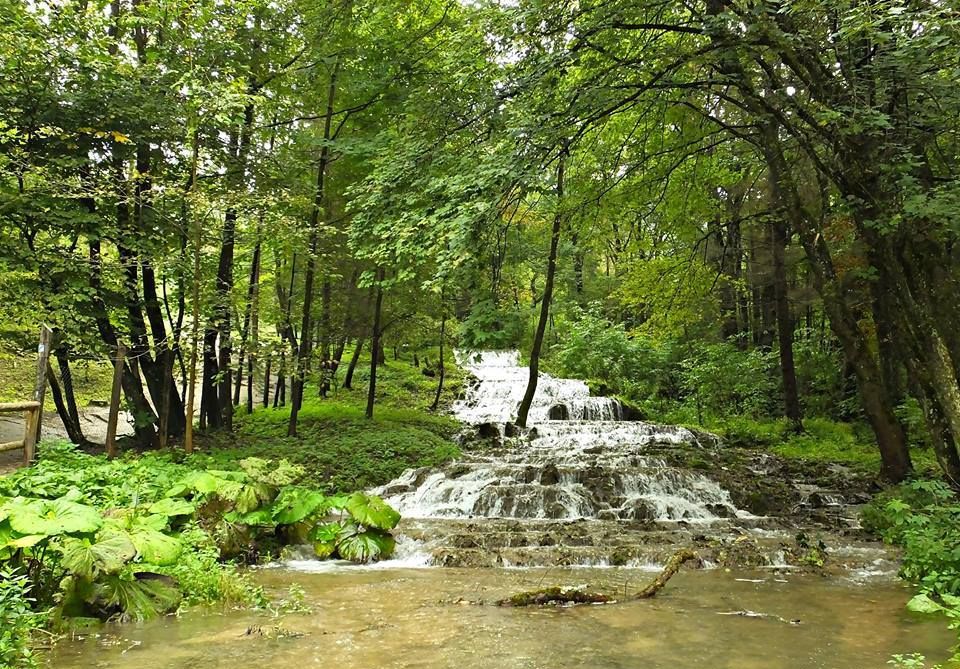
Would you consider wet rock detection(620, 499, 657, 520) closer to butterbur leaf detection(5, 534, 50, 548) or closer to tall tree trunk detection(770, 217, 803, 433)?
butterbur leaf detection(5, 534, 50, 548)

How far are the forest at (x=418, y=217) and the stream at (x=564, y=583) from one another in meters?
0.51

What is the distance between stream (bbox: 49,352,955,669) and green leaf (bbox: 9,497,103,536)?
0.72 meters

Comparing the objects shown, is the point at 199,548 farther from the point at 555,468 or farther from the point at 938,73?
the point at 938,73

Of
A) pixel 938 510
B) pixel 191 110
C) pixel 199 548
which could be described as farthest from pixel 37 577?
pixel 938 510

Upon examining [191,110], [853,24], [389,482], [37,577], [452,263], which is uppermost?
[191,110]

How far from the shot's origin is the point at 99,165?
37.5 ft

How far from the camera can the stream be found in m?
3.84

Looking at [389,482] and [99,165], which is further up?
[99,165]

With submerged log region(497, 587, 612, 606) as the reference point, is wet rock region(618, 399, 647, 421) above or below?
above

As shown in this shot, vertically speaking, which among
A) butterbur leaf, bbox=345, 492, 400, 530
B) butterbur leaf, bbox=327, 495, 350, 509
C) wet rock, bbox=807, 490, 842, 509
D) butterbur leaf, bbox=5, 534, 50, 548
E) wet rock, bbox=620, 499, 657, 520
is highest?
butterbur leaf, bbox=5, 534, 50, 548

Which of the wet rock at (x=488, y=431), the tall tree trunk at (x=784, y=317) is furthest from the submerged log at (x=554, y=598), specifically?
the tall tree trunk at (x=784, y=317)

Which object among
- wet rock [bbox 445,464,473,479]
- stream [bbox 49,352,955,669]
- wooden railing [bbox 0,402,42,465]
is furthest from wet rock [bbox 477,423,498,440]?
wooden railing [bbox 0,402,42,465]

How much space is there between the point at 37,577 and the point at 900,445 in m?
11.9

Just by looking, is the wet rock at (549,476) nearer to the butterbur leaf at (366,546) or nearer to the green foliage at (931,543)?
the butterbur leaf at (366,546)
